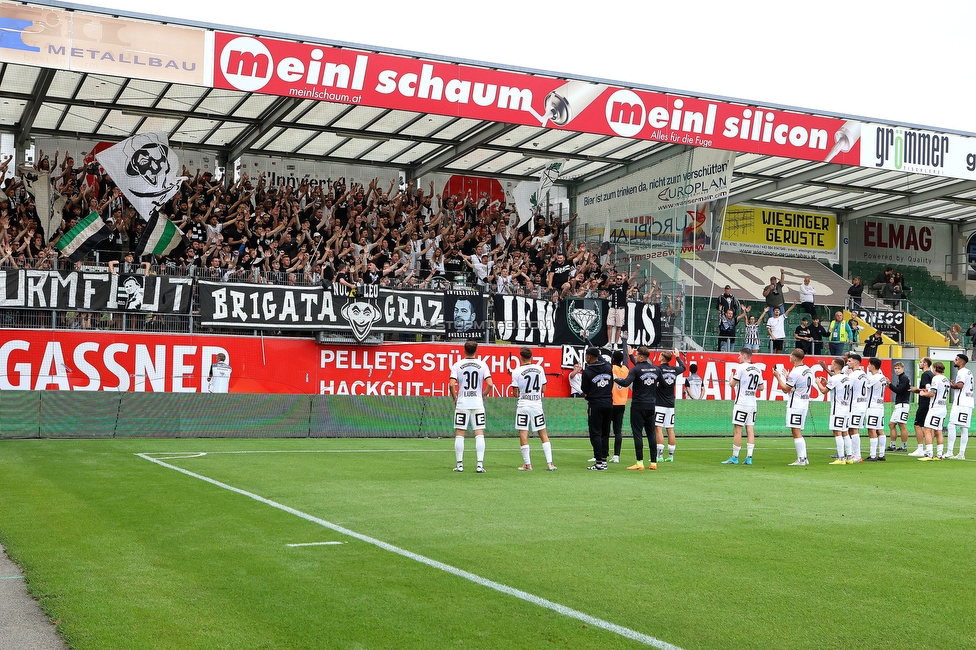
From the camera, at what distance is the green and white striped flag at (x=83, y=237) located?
2402cm

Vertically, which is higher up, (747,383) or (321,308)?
(321,308)

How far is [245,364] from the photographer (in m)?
24.7

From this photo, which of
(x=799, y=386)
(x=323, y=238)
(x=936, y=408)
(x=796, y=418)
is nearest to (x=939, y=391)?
(x=936, y=408)

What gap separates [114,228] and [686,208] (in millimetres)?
16897

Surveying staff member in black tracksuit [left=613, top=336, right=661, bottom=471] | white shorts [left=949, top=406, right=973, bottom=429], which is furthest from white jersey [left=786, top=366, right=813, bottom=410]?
white shorts [left=949, top=406, right=973, bottom=429]

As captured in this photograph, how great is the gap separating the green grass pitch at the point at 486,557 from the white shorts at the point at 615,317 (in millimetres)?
13723

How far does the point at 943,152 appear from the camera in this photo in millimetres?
31766

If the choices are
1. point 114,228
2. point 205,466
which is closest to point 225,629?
point 205,466

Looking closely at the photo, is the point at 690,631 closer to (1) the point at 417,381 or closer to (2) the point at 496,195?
(1) the point at 417,381

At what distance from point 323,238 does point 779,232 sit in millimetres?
22134

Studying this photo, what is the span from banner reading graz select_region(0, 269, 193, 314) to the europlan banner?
2.25 ft

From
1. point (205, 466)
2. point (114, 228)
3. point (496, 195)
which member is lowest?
point (205, 466)

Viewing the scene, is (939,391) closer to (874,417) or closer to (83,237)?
(874,417)

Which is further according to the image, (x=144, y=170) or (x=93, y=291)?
(x=144, y=170)
